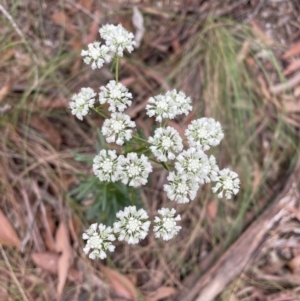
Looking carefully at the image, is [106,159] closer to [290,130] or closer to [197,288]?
[197,288]

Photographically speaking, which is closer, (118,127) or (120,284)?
(118,127)

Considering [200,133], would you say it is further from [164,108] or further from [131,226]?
[131,226]

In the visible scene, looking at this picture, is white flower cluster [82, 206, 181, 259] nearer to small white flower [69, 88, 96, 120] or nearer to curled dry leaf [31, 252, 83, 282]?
small white flower [69, 88, 96, 120]

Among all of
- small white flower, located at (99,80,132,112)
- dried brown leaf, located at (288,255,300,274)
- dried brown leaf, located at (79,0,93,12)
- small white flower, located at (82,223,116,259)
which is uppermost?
dried brown leaf, located at (79,0,93,12)

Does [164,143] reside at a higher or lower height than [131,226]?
higher

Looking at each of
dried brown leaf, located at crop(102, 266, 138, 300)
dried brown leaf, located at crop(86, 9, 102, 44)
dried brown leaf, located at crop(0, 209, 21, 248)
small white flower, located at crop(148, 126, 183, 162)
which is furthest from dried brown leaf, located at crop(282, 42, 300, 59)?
dried brown leaf, located at crop(0, 209, 21, 248)

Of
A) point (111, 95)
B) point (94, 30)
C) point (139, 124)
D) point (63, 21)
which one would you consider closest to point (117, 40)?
point (111, 95)

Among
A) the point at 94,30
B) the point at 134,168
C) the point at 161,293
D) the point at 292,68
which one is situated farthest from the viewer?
the point at 292,68

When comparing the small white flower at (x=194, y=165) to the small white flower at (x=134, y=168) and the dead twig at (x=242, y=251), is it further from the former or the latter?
the dead twig at (x=242, y=251)
